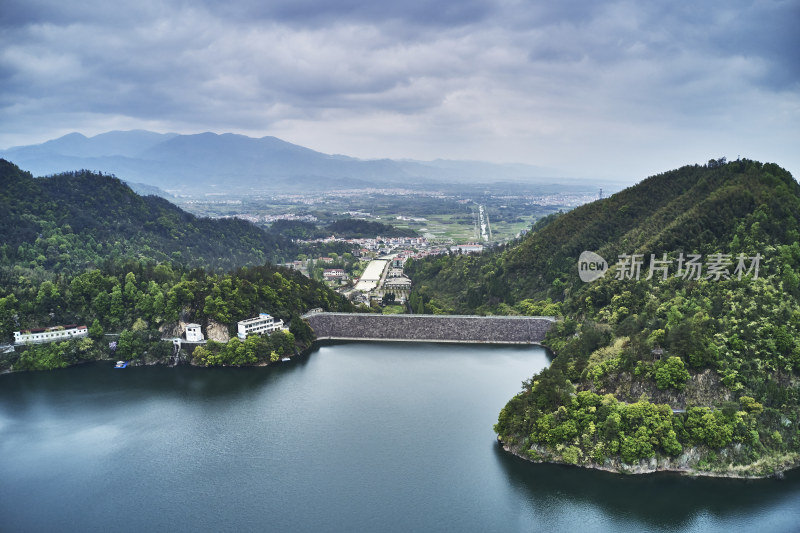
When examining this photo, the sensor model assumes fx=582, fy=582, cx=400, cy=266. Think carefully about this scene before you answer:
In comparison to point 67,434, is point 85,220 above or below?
above

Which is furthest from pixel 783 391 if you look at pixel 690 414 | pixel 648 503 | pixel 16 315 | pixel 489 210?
pixel 489 210

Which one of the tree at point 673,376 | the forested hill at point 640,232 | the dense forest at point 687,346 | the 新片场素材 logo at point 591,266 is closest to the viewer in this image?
the dense forest at point 687,346

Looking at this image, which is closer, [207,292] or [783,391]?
[783,391]

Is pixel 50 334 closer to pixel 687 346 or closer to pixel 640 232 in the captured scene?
pixel 687 346

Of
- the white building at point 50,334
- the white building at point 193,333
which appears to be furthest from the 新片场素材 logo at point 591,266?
the white building at point 50,334

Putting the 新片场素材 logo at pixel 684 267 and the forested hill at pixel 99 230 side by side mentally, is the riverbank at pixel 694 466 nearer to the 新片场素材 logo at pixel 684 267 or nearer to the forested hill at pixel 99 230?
the 新片场素材 logo at pixel 684 267

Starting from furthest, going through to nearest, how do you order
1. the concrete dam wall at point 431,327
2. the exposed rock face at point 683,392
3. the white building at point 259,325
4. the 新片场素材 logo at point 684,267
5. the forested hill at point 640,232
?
1. the concrete dam wall at point 431,327
2. the white building at point 259,325
3. the forested hill at point 640,232
4. the 新片场素材 logo at point 684,267
5. the exposed rock face at point 683,392

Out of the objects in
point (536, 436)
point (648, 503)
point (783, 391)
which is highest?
point (783, 391)

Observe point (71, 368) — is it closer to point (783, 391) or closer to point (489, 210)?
point (783, 391)
